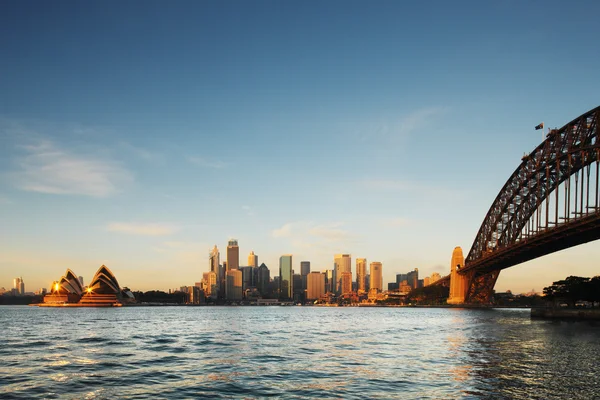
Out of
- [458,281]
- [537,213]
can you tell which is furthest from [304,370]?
[458,281]

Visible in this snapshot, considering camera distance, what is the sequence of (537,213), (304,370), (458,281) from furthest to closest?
(458,281) < (537,213) < (304,370)

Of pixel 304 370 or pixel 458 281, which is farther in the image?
pixel 458 281

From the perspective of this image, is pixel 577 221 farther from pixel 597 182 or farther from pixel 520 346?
pixel 520 346

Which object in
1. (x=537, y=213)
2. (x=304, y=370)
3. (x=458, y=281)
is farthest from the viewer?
(x=458, y=281)

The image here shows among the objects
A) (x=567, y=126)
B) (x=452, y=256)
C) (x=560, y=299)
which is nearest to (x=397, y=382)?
(x=567, y=126)

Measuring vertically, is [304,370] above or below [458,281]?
above

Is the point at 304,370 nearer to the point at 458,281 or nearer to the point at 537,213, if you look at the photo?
the point at 537,213

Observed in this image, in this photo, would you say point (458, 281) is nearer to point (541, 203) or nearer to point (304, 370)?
point (541, 203)

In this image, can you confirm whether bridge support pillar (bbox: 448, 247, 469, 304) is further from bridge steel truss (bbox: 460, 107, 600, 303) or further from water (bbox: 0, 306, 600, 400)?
water (bbox: 0, 306, 600, 400)

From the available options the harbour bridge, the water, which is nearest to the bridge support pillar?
the harbour bridge
